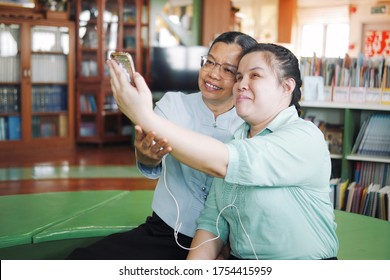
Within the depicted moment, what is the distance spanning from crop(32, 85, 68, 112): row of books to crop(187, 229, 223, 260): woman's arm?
5.32 metres

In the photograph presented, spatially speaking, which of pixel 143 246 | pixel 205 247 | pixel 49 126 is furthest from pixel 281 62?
Result: pixel 49 126

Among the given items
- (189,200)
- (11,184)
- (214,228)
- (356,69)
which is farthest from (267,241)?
(11,184)

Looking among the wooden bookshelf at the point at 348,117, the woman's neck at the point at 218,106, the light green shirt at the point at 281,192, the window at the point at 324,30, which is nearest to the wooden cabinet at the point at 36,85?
the wooden bookshelf at the point at 348,117

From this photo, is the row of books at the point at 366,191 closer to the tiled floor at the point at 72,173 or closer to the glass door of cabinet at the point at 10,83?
the tiled floor at the point at 72,173

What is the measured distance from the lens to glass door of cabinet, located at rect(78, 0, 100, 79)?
6.73m

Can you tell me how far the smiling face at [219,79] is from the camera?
5.32 ft

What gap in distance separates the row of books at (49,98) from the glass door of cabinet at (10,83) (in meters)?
0.22

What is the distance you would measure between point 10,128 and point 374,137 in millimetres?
4463

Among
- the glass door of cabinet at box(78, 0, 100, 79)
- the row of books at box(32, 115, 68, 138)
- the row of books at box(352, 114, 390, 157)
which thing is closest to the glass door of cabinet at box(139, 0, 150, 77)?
the glass door of cabinet at box(78, 0, 100, 79)

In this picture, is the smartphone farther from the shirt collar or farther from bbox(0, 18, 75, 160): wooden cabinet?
bbox(0, 18, 75, 160): wooden cabinet

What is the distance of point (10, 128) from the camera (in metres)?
6.18

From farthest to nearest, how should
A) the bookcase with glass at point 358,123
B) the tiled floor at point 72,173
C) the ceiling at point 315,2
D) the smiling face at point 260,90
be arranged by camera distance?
1. the ceiling at point 315,2
2. the tiled floor at point 72,173
3. the bookcase with glass at point 358,123
4. the smiling face at point 260,90

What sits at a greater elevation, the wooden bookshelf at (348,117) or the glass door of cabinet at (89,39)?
the glass door of cabinet at (89,39)

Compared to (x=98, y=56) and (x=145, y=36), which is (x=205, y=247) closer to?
(x=98, y=56)
